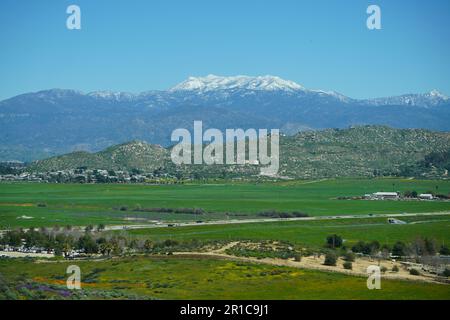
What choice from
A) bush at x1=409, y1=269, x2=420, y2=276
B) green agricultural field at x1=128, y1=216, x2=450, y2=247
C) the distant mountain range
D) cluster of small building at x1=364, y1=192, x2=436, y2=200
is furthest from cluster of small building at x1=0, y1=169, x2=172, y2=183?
bush at x1=409, y1=269, x2=420, y2=276

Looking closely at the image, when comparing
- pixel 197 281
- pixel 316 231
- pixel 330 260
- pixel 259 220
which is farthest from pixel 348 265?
pixel 259 220

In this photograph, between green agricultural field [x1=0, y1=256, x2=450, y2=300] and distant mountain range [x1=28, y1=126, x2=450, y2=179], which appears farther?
distant mountain range [x1=28, y1=126, x2=450, y2=179]

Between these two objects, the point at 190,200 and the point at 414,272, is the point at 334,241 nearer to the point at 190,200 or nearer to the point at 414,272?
the point at 414,272

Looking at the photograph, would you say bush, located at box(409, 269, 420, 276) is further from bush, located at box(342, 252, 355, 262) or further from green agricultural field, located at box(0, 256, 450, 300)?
bush, located at box(342, 252, 355, 262)

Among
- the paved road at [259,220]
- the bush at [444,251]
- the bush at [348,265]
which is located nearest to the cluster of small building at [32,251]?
the paved road at [259,220]

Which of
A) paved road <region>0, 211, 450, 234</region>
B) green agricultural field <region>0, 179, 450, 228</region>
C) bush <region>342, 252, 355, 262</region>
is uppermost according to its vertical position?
Answer: green agricultural field <region>0, 179, 450, 228</region>
